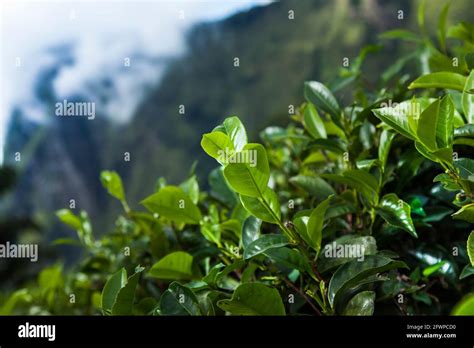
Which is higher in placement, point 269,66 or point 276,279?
point 269,66

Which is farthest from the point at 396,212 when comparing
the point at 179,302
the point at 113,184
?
the point at 113,184

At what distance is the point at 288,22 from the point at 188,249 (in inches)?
130

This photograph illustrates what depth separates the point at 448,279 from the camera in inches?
22.8

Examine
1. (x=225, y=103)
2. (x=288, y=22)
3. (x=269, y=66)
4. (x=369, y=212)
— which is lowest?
(x=369, y=212)

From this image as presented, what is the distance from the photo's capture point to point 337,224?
656mm

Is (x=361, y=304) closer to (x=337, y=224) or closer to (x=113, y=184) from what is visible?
(x=337, y=224)

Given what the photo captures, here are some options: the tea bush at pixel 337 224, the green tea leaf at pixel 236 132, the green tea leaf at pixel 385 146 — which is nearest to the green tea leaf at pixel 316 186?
the tea bush at pixel 337 224

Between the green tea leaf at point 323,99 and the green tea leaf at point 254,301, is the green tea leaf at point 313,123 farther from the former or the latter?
the green tea leaf at point 254,301

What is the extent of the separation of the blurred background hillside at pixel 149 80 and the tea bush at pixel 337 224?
239 centimetres

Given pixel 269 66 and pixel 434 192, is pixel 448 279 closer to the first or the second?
pixel 434 192

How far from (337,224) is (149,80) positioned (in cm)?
378

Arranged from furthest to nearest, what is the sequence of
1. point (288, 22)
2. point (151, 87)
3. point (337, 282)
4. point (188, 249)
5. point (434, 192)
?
point (151, 87), point (288, 22), point (188, 249), point (434, 192), point (337, 282)

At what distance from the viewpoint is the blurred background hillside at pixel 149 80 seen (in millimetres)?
3516

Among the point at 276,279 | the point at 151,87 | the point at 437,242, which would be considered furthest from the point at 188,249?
the point at 151,87
